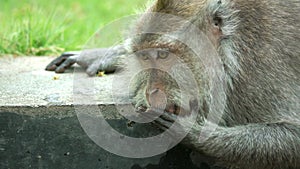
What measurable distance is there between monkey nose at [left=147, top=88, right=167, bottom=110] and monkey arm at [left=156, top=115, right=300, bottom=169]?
17cm

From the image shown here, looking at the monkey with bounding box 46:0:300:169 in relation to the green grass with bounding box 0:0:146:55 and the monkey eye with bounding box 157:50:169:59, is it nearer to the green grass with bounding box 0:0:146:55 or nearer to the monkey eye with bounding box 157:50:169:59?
the monkey eye with bounding box 157:50:169:59

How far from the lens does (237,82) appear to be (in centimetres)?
451

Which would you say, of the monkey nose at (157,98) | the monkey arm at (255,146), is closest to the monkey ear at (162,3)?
the monkey nose at (157,98)

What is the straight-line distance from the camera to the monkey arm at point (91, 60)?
19.0 ft

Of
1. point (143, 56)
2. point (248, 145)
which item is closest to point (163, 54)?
point (143, 56)

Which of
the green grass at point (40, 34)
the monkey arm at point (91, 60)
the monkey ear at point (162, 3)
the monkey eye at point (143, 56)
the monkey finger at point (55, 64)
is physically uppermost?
the monkey ear at point (162, 3)

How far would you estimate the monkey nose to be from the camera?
4238 millimetres

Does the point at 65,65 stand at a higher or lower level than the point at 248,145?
lower

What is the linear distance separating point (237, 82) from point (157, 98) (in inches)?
24.0

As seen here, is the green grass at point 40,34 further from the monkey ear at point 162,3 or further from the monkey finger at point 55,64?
the monkey ear at point 162,3

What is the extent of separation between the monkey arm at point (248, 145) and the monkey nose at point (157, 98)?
0.17 m

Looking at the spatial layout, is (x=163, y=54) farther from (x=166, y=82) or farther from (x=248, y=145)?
(x=248, y=145)

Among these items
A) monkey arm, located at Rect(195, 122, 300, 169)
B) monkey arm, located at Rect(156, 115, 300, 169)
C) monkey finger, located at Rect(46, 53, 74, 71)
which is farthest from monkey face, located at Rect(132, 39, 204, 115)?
monkey finger, located at Rect(46, 53, 74, 71)

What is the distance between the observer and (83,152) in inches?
187
